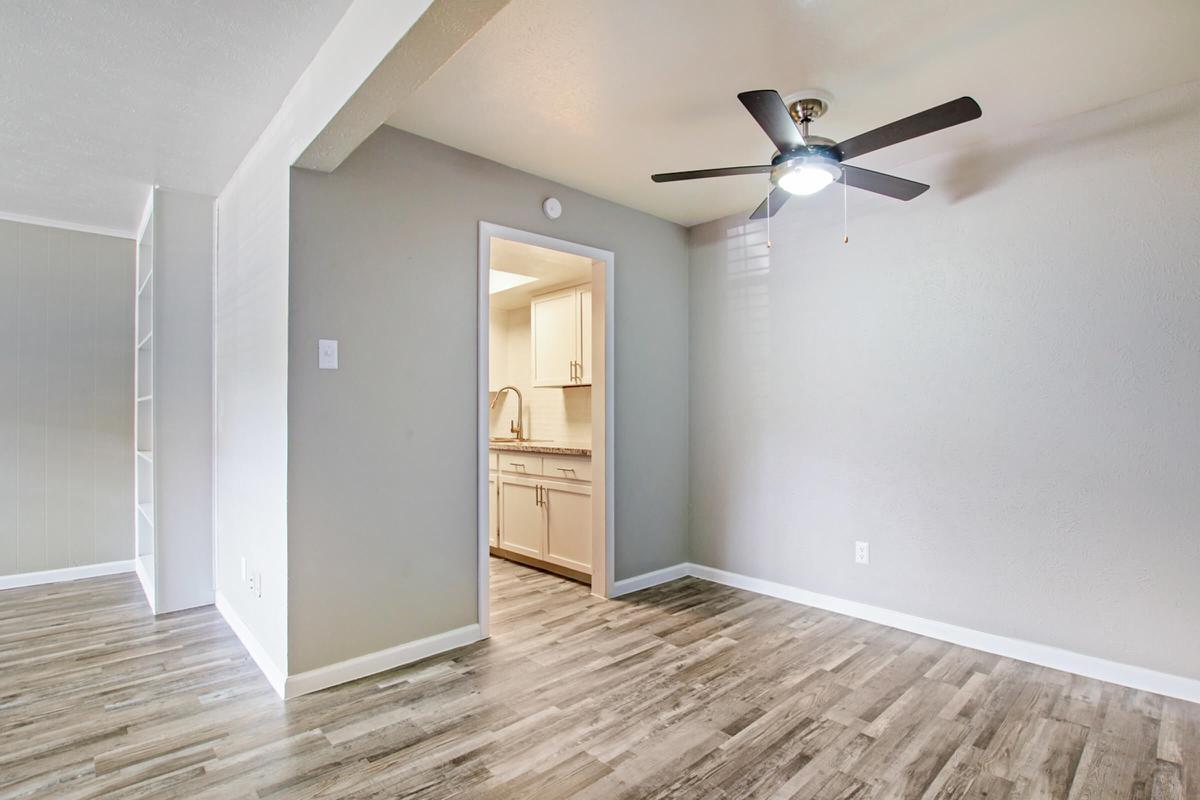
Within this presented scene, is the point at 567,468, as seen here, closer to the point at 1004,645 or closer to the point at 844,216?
the point at 844,216

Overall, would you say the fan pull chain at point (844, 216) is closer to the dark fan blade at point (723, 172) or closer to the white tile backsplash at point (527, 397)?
the dark fan blade at point (723, 172)

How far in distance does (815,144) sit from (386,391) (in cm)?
209

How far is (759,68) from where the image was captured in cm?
225

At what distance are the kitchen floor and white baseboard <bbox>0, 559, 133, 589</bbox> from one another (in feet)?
3.59

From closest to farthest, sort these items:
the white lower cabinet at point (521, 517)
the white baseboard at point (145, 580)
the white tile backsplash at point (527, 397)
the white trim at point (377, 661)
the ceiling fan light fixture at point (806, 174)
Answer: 1. the ceiling fan light fixture at point (806, 174)
2. the white trim at point (377, 661)
3. the white baseboard at point (145, 580)
4. the white lower cabinet at point (521, 517)
5. the white tile backsplash at point (527, 397)

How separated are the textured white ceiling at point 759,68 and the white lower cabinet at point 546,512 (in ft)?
6.73

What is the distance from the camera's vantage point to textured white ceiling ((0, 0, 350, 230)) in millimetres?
1885

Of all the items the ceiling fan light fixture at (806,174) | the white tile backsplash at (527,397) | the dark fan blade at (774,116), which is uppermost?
the dark fan blade at (774,116)

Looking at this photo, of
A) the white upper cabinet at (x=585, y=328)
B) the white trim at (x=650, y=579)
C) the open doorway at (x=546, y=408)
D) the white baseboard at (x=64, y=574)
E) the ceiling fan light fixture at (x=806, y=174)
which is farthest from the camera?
the white upper cabinet at (x=585, y=328)

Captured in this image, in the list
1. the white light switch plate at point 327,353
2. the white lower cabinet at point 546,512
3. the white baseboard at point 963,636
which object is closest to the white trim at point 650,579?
the white baseboard at point 963,636

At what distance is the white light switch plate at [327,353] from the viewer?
253 cm

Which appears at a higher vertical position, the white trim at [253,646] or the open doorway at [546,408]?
the open doorway at [546,408]

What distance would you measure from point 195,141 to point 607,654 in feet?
10.1

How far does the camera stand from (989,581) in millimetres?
2914
